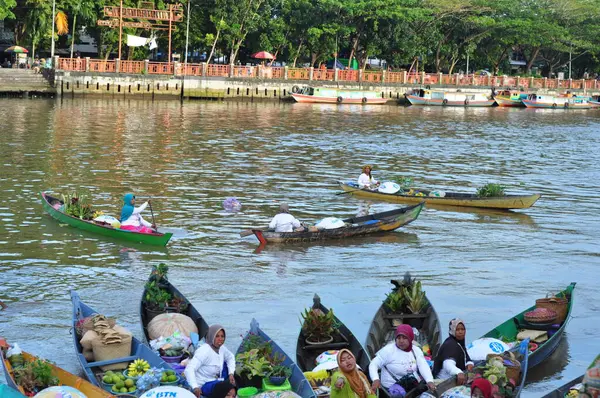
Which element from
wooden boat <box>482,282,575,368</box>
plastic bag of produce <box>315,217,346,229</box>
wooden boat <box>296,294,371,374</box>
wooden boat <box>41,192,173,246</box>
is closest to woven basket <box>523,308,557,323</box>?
wooden boat <box>482,282,575,368</box>

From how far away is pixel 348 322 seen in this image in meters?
16.4

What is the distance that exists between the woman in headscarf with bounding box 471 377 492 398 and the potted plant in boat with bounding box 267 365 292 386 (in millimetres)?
2360

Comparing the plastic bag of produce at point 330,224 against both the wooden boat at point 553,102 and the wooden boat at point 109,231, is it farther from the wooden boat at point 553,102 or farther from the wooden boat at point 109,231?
the wooden boat at point 553,102

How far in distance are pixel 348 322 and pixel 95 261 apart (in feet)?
20.7

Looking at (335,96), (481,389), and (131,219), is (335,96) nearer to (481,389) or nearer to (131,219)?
(131,219)

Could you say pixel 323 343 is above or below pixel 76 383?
above

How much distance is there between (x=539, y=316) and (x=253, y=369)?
5065 millimetres

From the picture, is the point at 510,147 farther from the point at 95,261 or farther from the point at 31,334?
the point at 31,334

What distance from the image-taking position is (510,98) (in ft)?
262

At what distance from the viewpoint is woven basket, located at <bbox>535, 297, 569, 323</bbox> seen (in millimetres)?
14516

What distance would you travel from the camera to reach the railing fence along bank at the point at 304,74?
6350 cm

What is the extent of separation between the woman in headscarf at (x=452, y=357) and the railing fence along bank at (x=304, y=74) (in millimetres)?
53304

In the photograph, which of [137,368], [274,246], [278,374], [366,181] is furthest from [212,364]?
[366,181]

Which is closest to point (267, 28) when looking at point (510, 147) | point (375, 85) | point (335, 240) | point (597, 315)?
point (375, 85)
